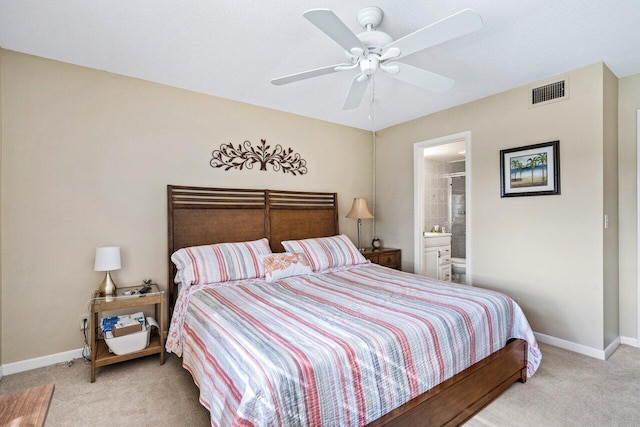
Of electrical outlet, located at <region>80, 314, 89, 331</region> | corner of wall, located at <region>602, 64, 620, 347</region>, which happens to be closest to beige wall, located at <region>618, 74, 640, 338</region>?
corner of wall, located at <region>602, 64, 620, 347</region>

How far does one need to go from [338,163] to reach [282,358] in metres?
3.37

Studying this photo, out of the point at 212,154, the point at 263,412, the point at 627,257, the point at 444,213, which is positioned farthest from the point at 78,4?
the point at 444,213

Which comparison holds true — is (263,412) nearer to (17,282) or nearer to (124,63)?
(17,282)

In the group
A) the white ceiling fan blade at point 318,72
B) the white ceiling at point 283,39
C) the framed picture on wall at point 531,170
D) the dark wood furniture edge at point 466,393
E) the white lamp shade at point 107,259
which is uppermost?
the white ceiling at point 283,39

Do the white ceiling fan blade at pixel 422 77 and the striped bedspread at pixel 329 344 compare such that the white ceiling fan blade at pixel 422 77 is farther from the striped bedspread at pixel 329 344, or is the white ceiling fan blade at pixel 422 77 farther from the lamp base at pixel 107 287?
the lamp base at pixel 107 287

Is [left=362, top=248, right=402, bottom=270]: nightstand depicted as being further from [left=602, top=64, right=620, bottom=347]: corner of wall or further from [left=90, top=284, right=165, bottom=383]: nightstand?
[left=90, top=284, right=165, bottom=383]: nightstand

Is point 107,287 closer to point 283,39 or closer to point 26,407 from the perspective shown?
point 26,407

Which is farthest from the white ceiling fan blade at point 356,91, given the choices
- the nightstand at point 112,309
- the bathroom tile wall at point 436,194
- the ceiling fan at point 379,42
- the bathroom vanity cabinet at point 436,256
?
the bathroom tile wall at point 436,194

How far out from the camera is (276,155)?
3.80 m

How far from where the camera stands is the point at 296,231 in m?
3.88

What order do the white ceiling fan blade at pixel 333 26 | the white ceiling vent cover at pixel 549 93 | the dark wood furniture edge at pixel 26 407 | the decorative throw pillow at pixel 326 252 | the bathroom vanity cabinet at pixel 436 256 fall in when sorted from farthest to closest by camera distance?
the bathroom vanity cabinet at pixel 436 256, the decorative throw pillow at pixel 326 252, the white ceiling vent cover at pixel 549 93, the white ceiling fan blade at pixel 333 26, the dark wood furniture edge at pixel 26 407

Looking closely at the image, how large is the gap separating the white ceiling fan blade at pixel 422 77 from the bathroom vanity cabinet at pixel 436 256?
2642mm

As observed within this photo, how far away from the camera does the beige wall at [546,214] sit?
8.77 ft

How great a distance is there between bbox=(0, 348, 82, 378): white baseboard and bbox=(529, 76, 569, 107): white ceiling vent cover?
4.75 meters
